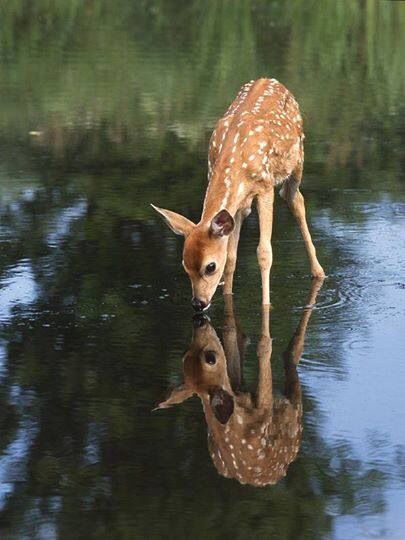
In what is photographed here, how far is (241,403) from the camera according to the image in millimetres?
8266

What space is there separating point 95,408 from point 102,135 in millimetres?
9208

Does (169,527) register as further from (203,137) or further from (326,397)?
(203,137)

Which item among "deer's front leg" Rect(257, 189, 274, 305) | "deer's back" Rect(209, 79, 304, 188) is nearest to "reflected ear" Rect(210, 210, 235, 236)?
"deer's back" Rect(209, 79, 304, 188)

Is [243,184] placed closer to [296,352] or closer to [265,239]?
[265,239]

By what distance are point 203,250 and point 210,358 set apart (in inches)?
31.9

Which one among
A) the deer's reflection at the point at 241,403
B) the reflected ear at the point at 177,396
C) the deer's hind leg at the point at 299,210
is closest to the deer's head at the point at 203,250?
the deer's reflection at the point at 241,403

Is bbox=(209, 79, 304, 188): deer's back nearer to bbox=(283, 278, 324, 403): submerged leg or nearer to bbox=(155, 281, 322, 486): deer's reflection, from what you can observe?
bbox=(283, 278, 324, 403): submerged leg

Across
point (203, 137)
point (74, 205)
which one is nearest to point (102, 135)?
point (203, 137)

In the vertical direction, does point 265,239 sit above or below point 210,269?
below

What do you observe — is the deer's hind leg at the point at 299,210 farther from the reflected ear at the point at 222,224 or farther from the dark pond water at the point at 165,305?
the reflected ear at the point at 222,224

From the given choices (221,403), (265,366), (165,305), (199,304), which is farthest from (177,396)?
(165,305)

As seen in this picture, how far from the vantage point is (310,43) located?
24453 millimetres

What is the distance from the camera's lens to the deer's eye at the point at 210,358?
29.8ft

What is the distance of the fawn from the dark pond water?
0.30 meters
